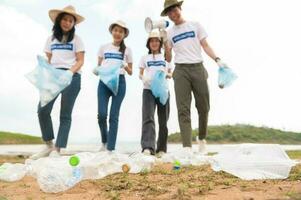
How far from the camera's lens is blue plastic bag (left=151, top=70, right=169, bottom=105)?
6156mm

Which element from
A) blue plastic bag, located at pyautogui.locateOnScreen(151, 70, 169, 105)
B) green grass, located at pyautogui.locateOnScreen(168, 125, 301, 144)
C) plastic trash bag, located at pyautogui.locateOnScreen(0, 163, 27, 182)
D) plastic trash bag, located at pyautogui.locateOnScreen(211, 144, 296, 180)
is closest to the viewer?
plastic trash bag, located at pyautogui.locateOnScreen(211, 144, 296, 180)

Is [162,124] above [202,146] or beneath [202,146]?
above

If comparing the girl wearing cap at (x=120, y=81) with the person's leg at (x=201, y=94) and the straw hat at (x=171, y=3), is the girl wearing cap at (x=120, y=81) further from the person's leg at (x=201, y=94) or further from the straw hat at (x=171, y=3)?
the person's leg at (x=201, y=94)

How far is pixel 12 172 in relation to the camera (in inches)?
171

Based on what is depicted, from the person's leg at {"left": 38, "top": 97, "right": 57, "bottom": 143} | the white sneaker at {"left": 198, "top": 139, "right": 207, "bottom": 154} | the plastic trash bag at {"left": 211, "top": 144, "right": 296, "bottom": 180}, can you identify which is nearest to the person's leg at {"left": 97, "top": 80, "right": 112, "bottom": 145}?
the person's leg at {"left": 38, "top": 97, "right": 57, "bottom": 143}

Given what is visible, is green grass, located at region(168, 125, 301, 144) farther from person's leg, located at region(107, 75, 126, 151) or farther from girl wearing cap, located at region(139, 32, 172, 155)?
person's leg, located at region(107, 75, 126, 151)

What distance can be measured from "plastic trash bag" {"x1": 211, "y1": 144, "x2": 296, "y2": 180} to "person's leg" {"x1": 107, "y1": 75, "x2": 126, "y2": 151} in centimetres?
227

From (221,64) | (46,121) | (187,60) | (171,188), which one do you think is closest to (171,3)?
(187,60)

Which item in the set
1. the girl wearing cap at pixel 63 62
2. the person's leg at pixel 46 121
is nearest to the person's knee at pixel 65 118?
the girl wearing cap at pixel 63 62

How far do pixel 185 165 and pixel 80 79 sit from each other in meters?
1.81

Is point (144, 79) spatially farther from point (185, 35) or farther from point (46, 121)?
point (46, 121)

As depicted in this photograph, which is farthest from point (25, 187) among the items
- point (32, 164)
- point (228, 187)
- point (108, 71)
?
point (108, 71)

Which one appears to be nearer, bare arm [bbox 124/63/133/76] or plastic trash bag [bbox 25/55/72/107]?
plastic trash bag [bbox 25/55/72/107]

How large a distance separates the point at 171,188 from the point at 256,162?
86cm
